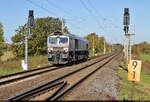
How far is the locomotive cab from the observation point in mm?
23072

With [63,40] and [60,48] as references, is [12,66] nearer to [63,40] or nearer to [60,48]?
[60,48]

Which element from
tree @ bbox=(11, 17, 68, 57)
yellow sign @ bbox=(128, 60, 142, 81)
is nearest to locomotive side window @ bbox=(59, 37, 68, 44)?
yellow sign @ bbox=(128, 60, 142, 81)

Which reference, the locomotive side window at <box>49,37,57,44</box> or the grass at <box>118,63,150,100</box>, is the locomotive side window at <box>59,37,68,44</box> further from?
the grass at <box>118,63,150,100</box>

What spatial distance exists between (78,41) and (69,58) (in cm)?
480

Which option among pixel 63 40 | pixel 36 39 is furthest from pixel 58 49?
pixel 36 39

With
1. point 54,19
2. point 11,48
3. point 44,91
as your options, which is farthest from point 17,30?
point 44,91

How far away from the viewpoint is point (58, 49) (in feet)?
76.8

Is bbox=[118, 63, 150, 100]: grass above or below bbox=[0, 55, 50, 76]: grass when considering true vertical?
below

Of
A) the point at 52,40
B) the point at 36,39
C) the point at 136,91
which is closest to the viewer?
the point at 136,91

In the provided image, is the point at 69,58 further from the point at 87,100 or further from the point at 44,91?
the point at 87,100

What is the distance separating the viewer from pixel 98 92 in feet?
31.0

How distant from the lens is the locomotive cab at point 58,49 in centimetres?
2307

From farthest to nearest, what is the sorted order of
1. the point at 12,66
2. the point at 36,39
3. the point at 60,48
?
the point at 36,39 < the point at 60,48 < the point at 12,66

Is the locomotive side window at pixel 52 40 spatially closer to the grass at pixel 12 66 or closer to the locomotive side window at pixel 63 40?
the locomotive side window at pixel 63 40
